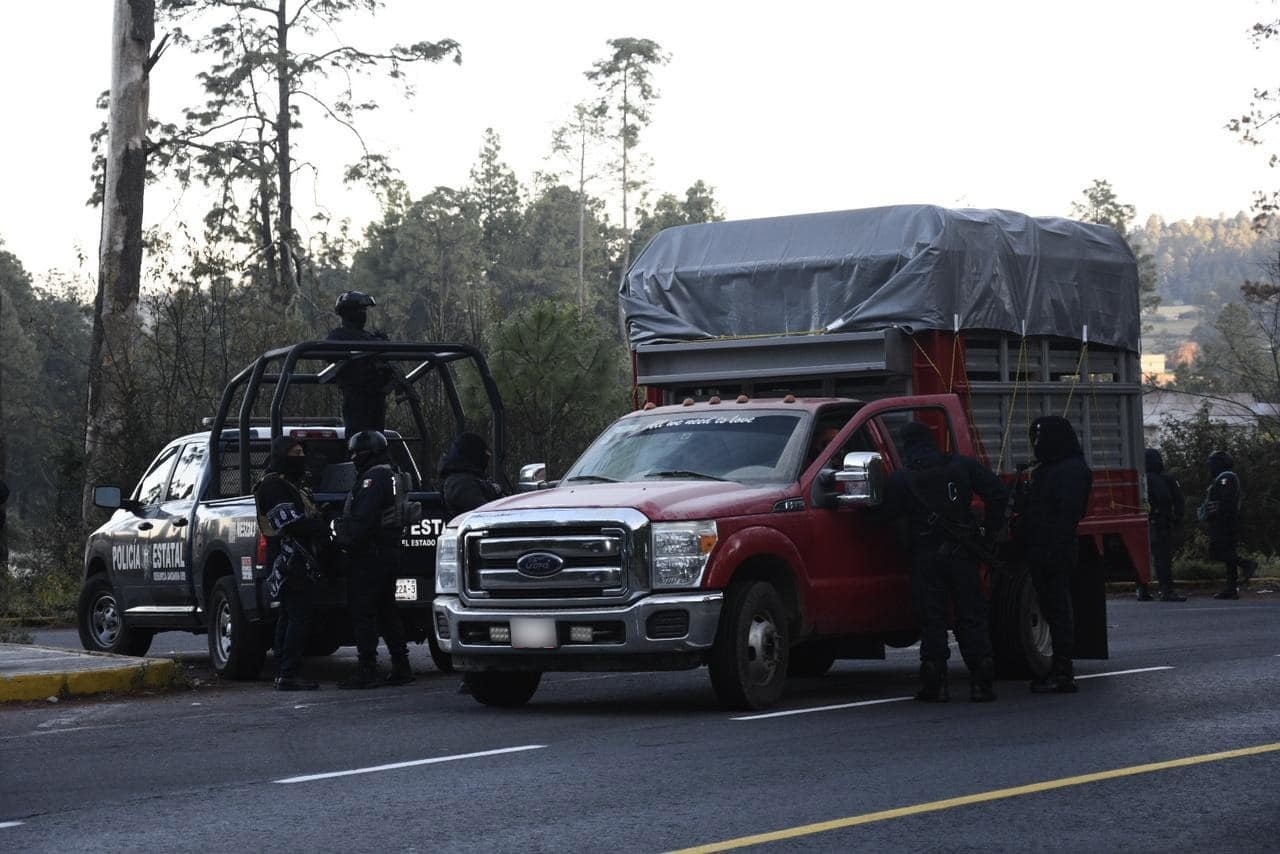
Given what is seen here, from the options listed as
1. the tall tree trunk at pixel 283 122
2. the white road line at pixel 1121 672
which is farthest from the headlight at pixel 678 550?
the tall tree trunk at pixel 283 122

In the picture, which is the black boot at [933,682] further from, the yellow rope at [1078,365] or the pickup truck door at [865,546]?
the yellow rope at [1078,365]

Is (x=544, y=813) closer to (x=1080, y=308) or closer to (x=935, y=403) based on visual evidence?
(x=935, y=403)

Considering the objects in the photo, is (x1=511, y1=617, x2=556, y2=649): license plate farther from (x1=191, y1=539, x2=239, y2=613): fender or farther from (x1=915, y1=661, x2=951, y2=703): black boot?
(x1=191, y1=539, x2=239, y2=613): fender

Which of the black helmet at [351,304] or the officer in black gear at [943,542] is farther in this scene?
the black helmet at [351,304]

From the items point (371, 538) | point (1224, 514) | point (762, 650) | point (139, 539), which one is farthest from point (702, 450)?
point (1224, 514)

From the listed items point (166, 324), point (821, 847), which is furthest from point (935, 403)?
point (166, 324)

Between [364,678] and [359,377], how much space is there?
7.86 feet

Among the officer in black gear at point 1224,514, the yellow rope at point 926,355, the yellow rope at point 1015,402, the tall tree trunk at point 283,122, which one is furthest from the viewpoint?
the tall tree trunk at point 283,122

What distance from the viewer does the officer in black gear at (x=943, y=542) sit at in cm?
1215

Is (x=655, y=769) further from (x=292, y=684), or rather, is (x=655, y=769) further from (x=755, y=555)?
(x=292, y=684)

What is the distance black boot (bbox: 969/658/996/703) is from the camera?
12227 millimetres

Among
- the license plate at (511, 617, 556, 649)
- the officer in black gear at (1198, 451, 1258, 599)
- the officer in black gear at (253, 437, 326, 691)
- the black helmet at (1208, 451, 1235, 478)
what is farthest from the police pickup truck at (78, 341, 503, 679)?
the black helmet at (1208, 451, 1235, 478)

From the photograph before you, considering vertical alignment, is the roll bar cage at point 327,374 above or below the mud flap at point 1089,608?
above

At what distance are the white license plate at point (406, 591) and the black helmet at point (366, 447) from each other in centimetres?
110
